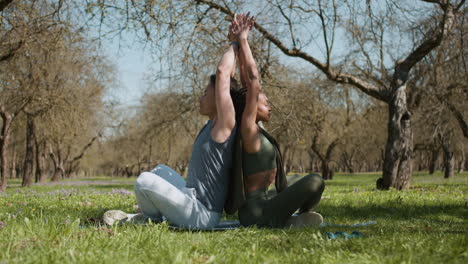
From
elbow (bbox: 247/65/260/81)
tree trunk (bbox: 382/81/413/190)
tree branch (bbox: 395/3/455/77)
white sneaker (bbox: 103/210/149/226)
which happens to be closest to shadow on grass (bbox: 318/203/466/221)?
elbow (bbox: 247/65/260/81)

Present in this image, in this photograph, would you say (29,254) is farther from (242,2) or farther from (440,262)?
(242,2)

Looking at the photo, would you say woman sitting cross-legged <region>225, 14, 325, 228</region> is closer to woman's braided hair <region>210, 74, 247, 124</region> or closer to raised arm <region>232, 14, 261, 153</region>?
raised arm <region>232, 14, 261, 153</region>

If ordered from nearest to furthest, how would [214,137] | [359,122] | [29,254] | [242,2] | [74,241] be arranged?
[29,254] → [74,241] → [214,137] → [242,2] → [359,122]

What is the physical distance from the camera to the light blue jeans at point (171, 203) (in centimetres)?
439

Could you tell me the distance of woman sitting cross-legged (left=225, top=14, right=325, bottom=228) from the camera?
15.2 ft

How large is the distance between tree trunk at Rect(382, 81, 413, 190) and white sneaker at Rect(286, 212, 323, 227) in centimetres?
871

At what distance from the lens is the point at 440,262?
8.71 feet

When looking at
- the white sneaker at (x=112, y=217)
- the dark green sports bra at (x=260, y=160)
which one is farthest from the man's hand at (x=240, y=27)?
the white sneaker at (x=112, y=217)

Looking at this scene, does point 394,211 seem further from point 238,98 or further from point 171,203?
point 171,203

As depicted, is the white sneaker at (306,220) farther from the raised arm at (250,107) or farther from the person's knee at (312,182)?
the raised arm at (250,107)

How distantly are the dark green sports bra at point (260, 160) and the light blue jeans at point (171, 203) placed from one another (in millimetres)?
625

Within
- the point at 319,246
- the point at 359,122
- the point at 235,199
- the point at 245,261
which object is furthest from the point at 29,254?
the point at 359,122

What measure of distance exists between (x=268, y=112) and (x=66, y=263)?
2935mm

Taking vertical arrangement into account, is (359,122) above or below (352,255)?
above
